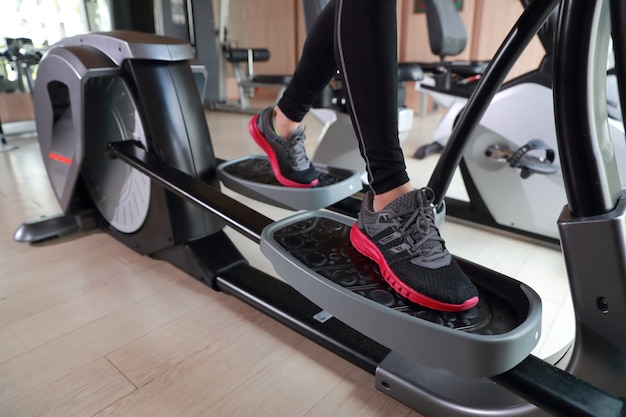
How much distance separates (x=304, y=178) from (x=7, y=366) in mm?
780

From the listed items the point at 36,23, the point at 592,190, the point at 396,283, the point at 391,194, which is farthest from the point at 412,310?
the point at 36,23

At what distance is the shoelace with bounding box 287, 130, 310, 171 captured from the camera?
1148mm

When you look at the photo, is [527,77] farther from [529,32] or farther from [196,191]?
[196,191]

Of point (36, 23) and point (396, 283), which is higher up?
point (36, 23)

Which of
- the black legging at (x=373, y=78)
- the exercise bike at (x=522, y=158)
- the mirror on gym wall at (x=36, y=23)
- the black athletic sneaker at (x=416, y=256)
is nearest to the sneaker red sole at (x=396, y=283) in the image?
the black athletic sneaker at (x=416, y=256)

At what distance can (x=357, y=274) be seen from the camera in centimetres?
74

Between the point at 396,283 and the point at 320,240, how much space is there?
0.24 m

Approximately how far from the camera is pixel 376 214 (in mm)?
754

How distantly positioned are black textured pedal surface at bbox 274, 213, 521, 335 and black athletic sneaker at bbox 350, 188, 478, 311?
0.02m

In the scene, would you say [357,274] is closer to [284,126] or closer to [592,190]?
[592,190]

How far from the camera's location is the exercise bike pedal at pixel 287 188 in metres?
1.07

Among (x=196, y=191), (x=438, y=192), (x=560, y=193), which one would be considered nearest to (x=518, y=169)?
(x=560, y=193)

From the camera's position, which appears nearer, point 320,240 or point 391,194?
point 391,194

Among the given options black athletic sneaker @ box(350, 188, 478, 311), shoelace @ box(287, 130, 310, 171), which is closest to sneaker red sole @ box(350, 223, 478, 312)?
black athletic sneaker @ box(350, 188, 478, 311)
